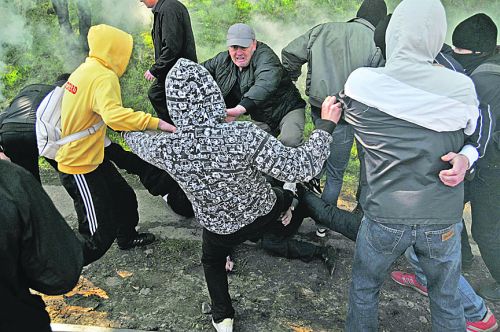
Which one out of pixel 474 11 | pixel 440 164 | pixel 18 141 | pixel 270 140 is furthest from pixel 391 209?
pixel 474 11

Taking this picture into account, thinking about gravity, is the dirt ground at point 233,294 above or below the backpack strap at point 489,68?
below

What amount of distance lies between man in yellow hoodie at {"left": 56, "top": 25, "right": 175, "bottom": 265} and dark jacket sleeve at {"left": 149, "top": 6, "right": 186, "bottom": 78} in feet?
3.70

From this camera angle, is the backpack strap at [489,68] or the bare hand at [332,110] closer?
the bare hand at [332,110]

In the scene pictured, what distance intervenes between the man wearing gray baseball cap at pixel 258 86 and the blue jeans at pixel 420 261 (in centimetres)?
141

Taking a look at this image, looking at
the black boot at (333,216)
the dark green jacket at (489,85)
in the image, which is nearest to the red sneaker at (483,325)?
the black boot at (333,216)

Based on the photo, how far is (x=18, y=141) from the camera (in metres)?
3.17

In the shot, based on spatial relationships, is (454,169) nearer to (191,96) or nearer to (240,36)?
(191,96)

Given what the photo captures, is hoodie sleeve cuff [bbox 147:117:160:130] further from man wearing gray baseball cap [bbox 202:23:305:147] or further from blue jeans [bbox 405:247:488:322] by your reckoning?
blue jeans [bbox 405:247:488:322]

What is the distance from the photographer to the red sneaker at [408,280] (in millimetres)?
3195

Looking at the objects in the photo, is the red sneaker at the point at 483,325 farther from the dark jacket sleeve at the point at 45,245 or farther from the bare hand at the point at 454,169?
the dark jacket sleeve at the point at 45,245

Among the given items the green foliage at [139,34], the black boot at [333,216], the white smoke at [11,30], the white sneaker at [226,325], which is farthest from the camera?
the white smoke at [11,30]

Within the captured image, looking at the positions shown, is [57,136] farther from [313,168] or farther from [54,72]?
[54,72]

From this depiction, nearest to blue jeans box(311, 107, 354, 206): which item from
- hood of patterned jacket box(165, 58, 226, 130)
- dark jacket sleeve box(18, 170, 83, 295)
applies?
hood of patterned jacket box(165, 58, 226, 130)

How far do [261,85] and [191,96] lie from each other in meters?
1.46
